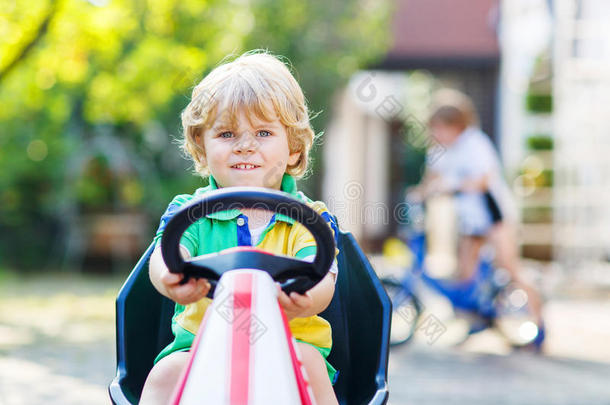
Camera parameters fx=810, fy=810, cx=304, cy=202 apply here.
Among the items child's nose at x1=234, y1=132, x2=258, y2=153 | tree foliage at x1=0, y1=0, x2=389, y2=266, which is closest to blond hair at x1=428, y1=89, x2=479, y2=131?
tree foliage at x1=0, y1=0, x2=389, y2=266

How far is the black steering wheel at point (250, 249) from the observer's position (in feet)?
5.27

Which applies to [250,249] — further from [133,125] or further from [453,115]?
[133,125]

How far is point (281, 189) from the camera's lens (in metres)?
2.05

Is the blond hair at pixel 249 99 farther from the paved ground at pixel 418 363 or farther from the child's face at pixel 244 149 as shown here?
the paved ground at pixel 418 363

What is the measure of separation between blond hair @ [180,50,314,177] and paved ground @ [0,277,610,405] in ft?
6.05

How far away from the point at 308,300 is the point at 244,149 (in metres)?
0.42

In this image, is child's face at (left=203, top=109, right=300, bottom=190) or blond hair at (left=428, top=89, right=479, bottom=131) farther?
blond hair at (left=428, top=89, right=479, bottom=131)

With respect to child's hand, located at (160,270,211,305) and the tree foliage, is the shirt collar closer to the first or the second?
child's hand, located at (160,270,211,305)

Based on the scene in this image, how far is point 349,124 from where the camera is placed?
1258cm

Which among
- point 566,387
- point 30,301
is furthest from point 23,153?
point 566,387

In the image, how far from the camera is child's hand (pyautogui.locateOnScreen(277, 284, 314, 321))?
164 cm

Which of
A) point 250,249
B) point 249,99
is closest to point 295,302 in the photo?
point 250,249

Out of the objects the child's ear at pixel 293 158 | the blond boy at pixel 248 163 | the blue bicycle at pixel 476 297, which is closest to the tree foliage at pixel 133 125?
the blue bicycle at pixel 476 297

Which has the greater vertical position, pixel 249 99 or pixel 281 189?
pixel 249 99
